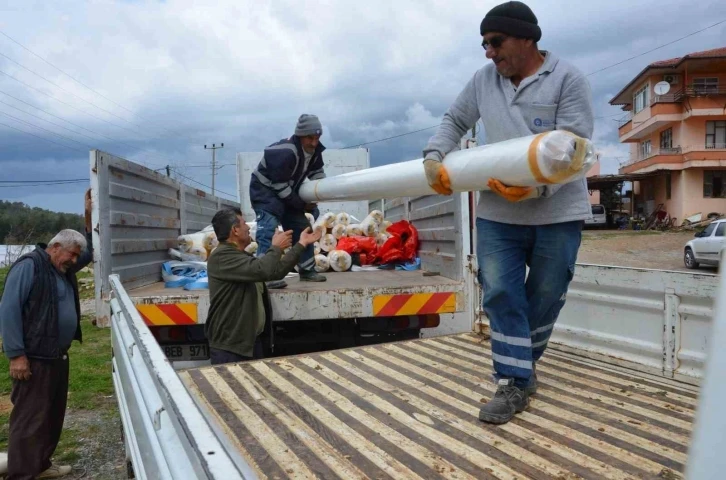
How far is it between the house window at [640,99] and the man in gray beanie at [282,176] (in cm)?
3858

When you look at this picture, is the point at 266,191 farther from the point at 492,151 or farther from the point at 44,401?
the point at 492,151

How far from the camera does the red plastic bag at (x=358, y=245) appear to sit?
6.34 m

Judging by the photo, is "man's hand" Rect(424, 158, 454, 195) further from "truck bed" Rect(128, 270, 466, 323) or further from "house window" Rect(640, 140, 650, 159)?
"house window" Rect(640, 140, 650, 159)

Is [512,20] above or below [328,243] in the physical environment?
above

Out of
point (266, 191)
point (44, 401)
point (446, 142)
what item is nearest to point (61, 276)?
point (44, 401)

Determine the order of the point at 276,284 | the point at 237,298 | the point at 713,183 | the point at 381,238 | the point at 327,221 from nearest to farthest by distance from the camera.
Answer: the point at 237,298 → the point at 276,284 → the point at 381,238 → the point at 327,221 → the point at 713,183

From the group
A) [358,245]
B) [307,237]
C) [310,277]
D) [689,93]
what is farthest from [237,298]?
[689,93]

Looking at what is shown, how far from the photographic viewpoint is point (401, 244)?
5.94 meters

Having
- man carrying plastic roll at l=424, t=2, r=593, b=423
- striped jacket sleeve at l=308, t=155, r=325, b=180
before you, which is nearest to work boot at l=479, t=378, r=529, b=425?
man carrying plastic roll at l=424, t=2, r=593, b=423

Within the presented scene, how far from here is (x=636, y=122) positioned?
3906cm

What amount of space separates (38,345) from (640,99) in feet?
138

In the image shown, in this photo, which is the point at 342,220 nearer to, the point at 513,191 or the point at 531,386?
the point at 531,386

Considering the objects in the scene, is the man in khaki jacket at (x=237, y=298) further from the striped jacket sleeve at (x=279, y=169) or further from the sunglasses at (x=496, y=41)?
→ the sunglasses at (x=496, y=41)

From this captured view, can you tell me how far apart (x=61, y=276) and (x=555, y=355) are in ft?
11.3
